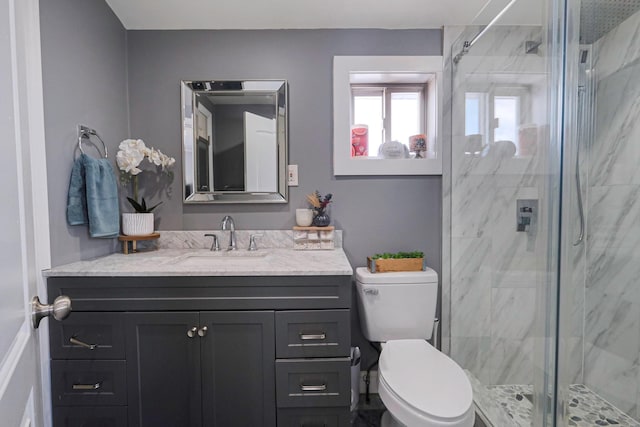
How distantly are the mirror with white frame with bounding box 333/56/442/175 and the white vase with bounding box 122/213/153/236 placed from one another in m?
1.09

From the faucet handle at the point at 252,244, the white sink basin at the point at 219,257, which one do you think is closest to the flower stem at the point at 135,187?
the white sink basin at the point at 219,257

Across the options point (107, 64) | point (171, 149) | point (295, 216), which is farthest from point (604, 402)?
point (107, 64)

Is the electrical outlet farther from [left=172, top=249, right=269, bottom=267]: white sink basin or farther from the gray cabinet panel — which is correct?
the gray cabinet panel

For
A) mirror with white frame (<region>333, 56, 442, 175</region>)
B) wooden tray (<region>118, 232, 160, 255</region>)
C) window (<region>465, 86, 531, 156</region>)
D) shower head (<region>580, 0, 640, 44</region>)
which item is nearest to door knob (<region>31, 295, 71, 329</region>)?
wooden tray (<region>118, 232, 160, 255</region>)

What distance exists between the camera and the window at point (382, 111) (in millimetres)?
1854

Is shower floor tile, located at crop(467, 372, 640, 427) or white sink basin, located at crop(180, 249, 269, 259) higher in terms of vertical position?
white sink basin, located at crop(180, 249, 269, 259)

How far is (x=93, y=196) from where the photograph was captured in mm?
1391

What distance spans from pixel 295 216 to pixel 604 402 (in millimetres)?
1850

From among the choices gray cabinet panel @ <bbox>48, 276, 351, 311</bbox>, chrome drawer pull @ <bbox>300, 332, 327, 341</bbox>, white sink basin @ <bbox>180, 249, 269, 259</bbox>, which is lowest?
chrome drawer pull @ <bbox>300, 332, 327, 341</bbox>

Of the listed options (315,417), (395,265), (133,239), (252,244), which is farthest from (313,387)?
(133,239)

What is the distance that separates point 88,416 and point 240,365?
0.66 metres

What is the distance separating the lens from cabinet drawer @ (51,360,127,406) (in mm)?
1242

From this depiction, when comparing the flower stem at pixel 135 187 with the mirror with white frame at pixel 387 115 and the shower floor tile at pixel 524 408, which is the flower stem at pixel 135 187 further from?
the shower floor tile at pixel 524 408

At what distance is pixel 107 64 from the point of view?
1.60 m
